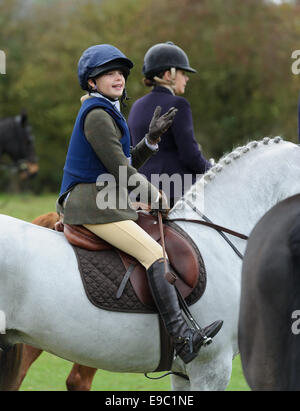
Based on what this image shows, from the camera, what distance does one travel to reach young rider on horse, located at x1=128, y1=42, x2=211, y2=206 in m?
4.79

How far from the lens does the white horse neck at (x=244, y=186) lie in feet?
14.2

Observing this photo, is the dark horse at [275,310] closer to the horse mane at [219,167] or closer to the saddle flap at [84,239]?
the saddle flap at [84,239]

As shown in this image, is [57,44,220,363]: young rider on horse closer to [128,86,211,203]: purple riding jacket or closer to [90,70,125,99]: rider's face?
[90,70,125,99]: rider's face

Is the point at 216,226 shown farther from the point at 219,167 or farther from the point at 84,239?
the point at 84,239

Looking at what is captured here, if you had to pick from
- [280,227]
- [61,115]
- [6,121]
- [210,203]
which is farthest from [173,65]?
[61,115]

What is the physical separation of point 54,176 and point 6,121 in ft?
80.4

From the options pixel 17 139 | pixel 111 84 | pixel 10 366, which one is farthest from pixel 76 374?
pixel 17 139

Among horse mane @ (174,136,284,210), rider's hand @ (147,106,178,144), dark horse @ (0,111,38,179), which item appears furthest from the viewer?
dark horse @ (0,111,38,179)

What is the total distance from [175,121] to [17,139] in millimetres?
10995

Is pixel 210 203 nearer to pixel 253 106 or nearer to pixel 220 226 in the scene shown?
pixel 220 226

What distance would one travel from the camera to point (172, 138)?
16.1 feet

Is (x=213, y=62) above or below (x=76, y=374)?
above

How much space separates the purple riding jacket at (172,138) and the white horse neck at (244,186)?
423mm

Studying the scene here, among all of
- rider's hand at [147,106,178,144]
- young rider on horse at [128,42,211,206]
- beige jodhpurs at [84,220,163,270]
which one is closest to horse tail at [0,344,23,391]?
beige jodhpurs at [84,220,163,270]
